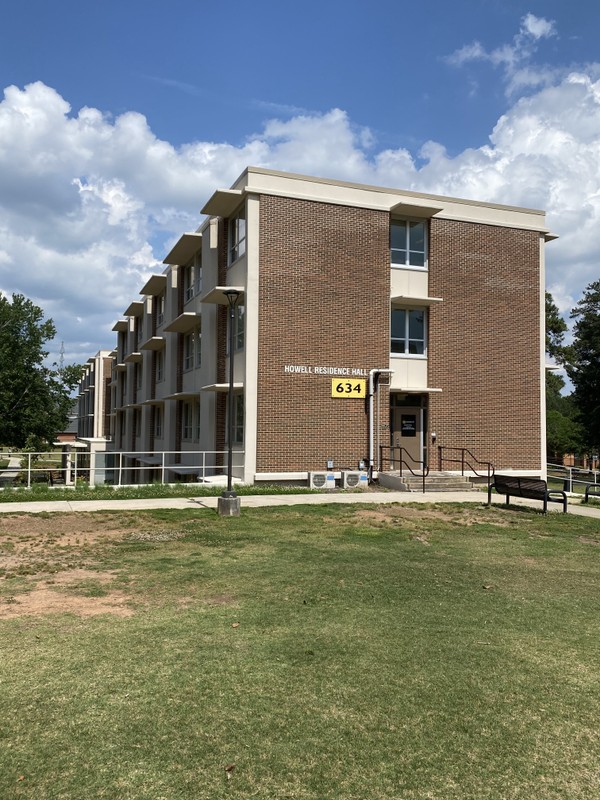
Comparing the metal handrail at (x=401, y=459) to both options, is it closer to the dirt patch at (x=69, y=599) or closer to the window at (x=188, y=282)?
the window at (x=188, y=282)

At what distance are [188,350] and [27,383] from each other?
1569 centimetres

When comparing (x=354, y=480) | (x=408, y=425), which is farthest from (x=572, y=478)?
(x=354, y=480)

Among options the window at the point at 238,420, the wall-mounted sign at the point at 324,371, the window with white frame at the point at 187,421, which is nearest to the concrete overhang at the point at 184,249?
the window with white frame at the point at 187,421

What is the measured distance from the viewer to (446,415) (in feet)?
74.8

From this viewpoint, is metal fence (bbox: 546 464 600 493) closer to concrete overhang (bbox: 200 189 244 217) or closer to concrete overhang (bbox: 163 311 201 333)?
concrete overhang (bbox: 200 189 244 217)

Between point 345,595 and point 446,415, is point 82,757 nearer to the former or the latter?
point 345,595

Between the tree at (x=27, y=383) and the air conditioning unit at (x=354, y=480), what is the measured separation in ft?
82.3

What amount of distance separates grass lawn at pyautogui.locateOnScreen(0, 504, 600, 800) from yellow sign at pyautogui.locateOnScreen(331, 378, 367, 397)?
1167 centimetres

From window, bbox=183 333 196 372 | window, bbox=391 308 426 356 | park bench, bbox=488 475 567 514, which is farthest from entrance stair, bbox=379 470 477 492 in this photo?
window, bbox=183 333 196 372

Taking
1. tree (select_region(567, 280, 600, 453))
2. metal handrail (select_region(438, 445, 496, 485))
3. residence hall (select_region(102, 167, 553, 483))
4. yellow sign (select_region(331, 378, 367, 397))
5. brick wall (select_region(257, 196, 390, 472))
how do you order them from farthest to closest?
tree (select_region(567, 280, 600, 453)) → metal handrail (select_region(438, 445, 496, 485)) → yellow sign (select_region(331, 378, 367, 397)) → residence hall (select_region(102, 167, 553, 483)) → brick wall (select_region(257, 196, 390, 472))

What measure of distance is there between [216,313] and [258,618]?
60.3 feet

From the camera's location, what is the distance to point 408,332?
22719 millimetres

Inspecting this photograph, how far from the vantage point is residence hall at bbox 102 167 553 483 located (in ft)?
67.3

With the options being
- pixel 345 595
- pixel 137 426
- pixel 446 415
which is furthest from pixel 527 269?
pixel 137 426
